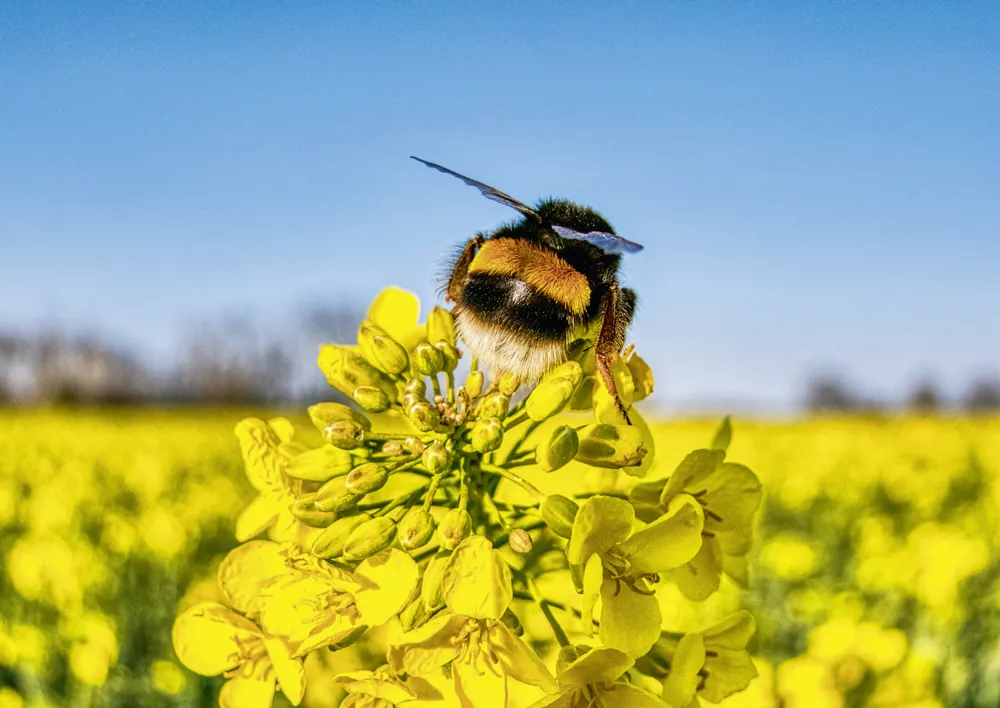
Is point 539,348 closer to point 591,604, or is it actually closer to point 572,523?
point 572,523

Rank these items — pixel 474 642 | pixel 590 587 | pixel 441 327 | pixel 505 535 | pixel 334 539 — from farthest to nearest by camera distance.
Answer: pixel 441 327, pixel 505 535, pixel 334 539, pixel 474 642, pixel 590 587

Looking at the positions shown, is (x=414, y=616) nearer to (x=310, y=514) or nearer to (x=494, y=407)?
(x=310, y=514)

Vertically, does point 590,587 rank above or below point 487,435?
below

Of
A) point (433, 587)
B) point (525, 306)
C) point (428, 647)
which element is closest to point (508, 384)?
point (525, 306)

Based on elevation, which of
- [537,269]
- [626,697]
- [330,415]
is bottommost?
[626,697]

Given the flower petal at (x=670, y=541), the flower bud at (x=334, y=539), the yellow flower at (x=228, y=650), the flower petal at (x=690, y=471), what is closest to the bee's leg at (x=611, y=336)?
the flower petal at (x=690, y=471)

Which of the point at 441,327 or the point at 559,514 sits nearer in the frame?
the point at 559,514

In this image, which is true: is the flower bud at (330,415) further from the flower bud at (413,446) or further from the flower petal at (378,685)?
the flower petal at (378,685)

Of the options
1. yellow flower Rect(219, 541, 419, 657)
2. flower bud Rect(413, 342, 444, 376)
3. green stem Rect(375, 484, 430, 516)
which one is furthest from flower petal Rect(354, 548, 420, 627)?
flower bud Rect(413, 342, 444, 376)
